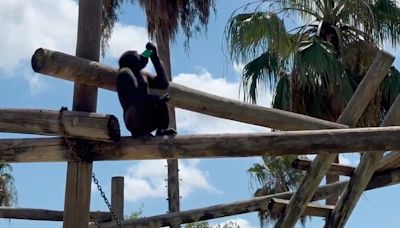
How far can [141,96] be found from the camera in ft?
23.0

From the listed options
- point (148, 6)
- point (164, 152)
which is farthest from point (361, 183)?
point (148, 6)

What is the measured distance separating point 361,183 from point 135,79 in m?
2.69

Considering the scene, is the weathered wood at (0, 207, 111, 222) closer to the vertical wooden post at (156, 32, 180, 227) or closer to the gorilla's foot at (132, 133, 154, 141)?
the gorilla's foot at (132, 133, 154, 141)

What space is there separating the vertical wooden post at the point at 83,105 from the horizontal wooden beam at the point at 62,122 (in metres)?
0.31

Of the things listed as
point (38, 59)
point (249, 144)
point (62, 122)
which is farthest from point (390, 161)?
point (38, 59)

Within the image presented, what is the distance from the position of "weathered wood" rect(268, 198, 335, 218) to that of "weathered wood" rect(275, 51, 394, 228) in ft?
0.69

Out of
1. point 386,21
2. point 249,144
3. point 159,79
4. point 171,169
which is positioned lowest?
point 249,144

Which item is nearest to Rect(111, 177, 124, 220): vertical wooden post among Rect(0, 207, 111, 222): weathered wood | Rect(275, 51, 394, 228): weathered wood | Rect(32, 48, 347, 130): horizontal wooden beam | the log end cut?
Rect(0, 207, 111, 222): weathered wood

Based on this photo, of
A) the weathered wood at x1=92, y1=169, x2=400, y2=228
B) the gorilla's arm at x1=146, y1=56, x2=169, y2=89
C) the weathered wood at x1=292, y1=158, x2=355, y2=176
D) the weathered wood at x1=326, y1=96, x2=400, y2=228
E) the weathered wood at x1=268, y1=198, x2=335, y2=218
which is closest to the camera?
the gorilla's arm at x1=146, y1=56, x2=169, y2=89

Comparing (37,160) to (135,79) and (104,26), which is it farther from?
(104,26)

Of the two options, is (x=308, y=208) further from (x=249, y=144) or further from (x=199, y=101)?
(x=249, y=144)

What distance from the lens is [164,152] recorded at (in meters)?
6.23

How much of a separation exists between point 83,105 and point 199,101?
1.01 metres

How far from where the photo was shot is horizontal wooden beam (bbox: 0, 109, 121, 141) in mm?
6188
